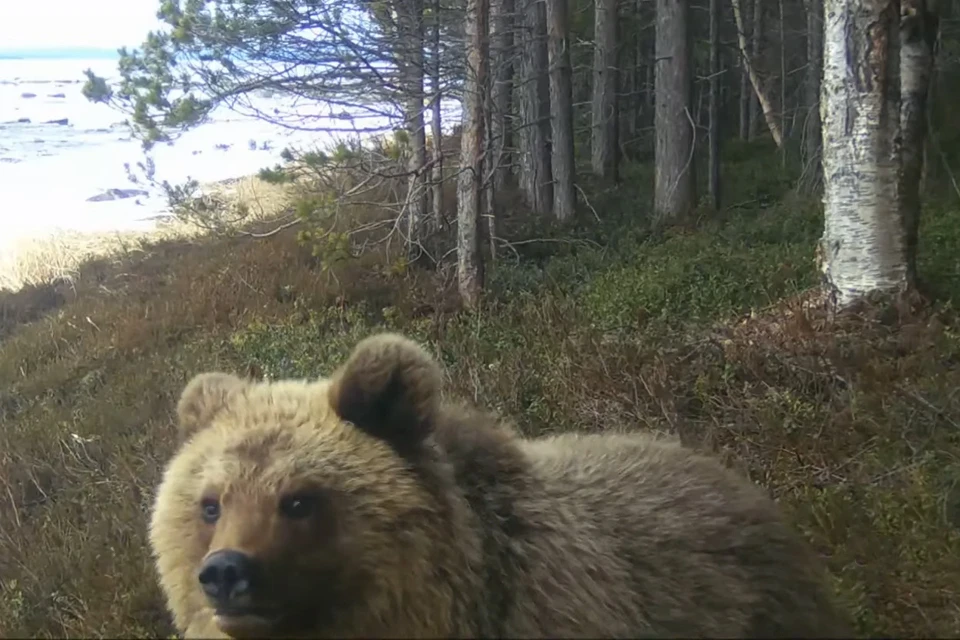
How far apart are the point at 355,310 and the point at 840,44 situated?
527 cm

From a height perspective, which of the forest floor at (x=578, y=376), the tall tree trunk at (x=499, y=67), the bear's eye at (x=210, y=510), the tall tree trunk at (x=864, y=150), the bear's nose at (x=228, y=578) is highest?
the tall tree trunk at (x=499, y=67)

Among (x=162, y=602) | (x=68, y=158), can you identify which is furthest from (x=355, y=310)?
(x=68, y=158)

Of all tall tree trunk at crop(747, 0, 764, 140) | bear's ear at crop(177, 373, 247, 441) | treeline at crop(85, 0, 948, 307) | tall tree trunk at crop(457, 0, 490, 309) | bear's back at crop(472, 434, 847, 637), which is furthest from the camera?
tall tree trunk at crop(747, 0, 764, 140)

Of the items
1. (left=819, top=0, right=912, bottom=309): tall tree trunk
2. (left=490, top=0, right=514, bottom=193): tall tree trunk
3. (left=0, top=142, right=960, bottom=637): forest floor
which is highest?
(left=490, top=0, right=514, bottom=193): tall tree trunk

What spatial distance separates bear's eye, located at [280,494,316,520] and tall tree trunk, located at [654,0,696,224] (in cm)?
1389

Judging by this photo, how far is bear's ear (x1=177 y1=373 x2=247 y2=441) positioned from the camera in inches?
128

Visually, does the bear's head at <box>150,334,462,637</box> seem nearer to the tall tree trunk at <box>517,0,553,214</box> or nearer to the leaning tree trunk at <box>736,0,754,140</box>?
the tall tree trunk at <box>517,0,553,214</box>

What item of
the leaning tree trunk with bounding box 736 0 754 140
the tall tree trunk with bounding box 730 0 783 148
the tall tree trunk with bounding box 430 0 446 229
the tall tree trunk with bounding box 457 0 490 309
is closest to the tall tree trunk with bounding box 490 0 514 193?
the tall tree trunk with bounding box 457 0 490 309

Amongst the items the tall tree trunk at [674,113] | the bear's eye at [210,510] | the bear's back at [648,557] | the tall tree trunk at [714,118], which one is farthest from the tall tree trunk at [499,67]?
the bear's eye at [210,510]

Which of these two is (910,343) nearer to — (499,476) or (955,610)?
(955,610)

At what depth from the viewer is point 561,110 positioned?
1730 centimetres

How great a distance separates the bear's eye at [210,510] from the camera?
9.33 feet

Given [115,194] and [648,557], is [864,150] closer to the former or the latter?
[648,557]

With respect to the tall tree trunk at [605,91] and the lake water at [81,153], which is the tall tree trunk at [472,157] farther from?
the tall tree trunk at [605,91]
